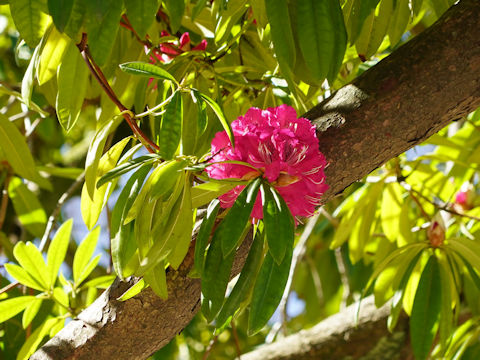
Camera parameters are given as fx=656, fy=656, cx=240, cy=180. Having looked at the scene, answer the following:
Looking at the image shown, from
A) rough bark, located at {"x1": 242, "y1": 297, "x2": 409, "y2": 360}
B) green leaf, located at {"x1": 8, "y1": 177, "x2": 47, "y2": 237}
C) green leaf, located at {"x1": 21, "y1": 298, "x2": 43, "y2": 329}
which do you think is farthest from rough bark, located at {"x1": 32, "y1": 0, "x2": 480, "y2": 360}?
rough bark, located at {"x1": 242, "y1": 297, "x2": 409, "y2": 360}

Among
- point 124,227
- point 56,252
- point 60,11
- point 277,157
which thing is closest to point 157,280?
point 124,227

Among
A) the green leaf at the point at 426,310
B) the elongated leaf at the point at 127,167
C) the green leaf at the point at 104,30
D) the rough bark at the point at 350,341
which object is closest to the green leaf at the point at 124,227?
the elongated leaf at the point at 127,167

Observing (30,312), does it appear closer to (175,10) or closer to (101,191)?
(101,191)

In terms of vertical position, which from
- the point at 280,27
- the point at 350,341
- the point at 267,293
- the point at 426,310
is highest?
the point at 280,27

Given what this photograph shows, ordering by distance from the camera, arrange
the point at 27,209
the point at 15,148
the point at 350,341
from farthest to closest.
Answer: the point at 350,341, the point at 27,209, the point at 15,148

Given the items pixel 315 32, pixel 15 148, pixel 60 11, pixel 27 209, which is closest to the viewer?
pixel 60 11

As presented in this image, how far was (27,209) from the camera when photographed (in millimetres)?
1363

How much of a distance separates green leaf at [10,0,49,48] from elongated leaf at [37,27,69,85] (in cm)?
11

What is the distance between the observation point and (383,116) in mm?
758

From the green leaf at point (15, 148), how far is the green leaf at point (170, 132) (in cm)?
41

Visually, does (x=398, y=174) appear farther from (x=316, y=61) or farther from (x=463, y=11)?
(x=316, y=61)

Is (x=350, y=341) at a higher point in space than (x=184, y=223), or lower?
lower

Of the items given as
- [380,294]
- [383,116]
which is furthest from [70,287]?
[383,116]

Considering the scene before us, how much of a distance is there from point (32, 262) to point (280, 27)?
1.91 feet
